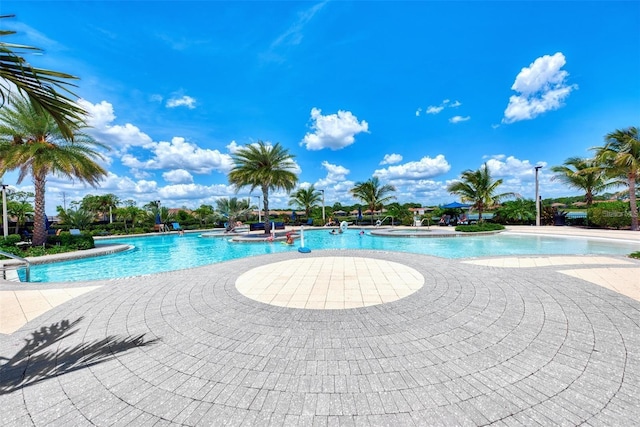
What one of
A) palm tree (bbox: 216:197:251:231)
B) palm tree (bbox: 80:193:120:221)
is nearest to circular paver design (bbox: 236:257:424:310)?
palm tree (bbox: 216:197:251:231)

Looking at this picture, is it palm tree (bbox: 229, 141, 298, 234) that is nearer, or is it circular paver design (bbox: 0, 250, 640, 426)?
circular paver design (bbox: 0, 250, 640, 426)

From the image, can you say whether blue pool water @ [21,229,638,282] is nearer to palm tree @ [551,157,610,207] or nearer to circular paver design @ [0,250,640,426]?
circular paver design @ [0,250,640,426]

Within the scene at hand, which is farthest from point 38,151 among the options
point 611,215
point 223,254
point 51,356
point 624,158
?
point 611,215

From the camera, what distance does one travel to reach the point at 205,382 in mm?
2410

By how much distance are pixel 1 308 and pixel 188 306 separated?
11.1 feet

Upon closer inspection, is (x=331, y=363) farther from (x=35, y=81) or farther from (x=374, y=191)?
(x=374, y=191)

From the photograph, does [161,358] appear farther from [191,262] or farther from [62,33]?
[191,262]

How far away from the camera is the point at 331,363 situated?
270 cm

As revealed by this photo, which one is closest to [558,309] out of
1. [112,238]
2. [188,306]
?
[188,306]

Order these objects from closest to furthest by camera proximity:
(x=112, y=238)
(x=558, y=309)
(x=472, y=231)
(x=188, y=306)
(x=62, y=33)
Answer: (x=558, y=309) → (x=188, y=306) → (x=62, y=33) → (x=472, y=231) → (x=112, y=238)

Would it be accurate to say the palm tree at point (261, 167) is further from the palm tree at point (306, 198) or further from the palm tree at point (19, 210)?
the palm tree at point (19, 210)

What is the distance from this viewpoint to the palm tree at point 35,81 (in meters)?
2.03

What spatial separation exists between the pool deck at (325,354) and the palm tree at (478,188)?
63.0 ft

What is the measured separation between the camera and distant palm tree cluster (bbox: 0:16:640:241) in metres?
2.31
